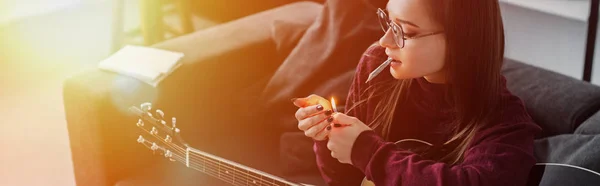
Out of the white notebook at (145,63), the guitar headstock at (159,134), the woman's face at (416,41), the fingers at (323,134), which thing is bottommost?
the guitar headstock at (159,134)

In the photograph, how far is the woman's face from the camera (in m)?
0.84

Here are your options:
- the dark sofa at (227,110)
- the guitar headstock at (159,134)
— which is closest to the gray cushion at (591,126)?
the dark sofa at (227,110)

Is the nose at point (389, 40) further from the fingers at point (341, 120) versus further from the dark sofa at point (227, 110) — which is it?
the dark sofa at point (227, 110)

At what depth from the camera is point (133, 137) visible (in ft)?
4.40

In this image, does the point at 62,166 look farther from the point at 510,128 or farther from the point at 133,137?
the point at 510,128

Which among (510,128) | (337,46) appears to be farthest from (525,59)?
(510,128)

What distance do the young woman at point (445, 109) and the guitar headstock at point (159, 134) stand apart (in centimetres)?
32

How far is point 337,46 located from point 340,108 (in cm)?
18

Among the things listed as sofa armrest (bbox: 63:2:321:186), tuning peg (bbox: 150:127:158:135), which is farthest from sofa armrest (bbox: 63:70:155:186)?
tuning peg (bbox: 150:127:158:135)

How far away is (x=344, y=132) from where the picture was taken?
911 mm

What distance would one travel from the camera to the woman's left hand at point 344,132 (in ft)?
2.98

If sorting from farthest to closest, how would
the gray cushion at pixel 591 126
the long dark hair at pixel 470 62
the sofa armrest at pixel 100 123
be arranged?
the sofa armrest at pixel 100 123 → the gray cushion at pixel 591 126 → the long dark hair at pixel 470 62

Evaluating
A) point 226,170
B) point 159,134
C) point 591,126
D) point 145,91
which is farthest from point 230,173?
point 591,126

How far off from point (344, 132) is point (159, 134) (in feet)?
1.37
